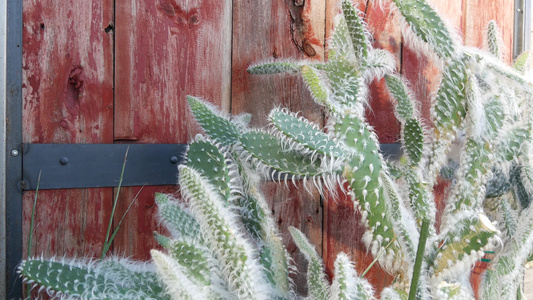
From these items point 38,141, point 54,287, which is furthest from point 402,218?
point 38,141

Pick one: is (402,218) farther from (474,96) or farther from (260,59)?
(260,59)

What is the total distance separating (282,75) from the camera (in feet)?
4.04

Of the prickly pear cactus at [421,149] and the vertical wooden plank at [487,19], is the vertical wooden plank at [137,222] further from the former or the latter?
the vertical wooden plank at [487,19]

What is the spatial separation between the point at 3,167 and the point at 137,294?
0.42 metres

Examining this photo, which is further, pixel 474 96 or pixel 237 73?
pixel 237 73

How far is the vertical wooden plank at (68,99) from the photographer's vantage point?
0.91m

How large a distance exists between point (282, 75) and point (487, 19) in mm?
955

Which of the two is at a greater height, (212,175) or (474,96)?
(474,96)

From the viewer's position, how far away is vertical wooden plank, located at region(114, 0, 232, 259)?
1010mm

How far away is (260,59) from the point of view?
3.90 feet

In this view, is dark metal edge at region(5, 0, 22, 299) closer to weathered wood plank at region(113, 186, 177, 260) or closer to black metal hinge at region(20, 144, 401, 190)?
black metal hinge at region(20, 144, 401, 190)

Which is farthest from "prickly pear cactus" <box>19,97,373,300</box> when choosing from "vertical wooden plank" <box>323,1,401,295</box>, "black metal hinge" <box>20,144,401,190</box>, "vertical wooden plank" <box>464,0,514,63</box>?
"vertical wooden plank" <box>464,0,514,63</box>

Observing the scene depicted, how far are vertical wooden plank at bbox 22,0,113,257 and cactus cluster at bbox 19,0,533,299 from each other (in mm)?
101

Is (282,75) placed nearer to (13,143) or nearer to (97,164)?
(97,164)
